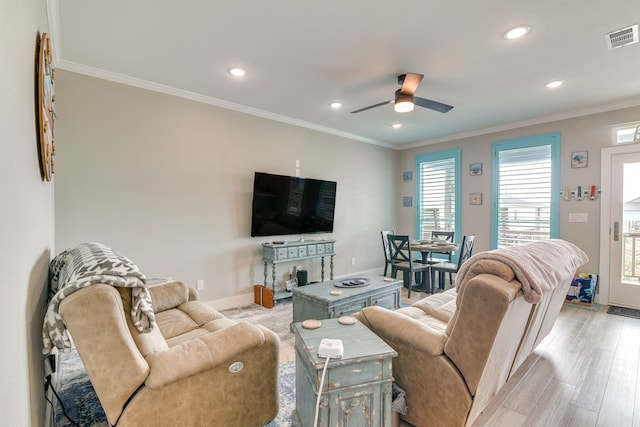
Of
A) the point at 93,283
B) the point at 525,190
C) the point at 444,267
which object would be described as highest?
the point at 525,190

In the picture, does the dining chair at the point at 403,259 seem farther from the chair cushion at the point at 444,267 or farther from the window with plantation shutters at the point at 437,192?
the window with plantation shutters at the point at 437,192

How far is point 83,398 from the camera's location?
2.02 metres

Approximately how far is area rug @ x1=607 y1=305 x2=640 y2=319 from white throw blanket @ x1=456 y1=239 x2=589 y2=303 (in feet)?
9.23

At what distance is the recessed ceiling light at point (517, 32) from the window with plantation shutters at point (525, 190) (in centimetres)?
284

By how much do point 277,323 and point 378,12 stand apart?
311 cm

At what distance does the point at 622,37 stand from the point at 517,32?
35.3 inches

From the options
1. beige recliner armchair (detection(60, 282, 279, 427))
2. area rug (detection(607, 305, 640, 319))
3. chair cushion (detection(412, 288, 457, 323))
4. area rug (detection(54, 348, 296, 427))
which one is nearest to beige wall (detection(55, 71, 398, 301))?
area rug (detection(54, 348, 296, 427))

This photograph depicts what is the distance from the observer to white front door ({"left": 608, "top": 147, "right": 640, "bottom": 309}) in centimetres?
393

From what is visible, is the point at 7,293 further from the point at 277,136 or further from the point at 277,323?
the point at 277,136

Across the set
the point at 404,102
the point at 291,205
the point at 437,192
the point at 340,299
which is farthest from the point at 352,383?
the point at 437,192

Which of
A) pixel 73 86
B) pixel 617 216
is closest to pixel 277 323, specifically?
pixel 73 86

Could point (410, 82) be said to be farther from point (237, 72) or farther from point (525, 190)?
point (525, 190)

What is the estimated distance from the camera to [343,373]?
136cm

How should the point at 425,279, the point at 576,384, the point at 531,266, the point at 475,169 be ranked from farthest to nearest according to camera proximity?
the point at 475,169
the point at 425,279
the point at 576,384
the point at 531,266
